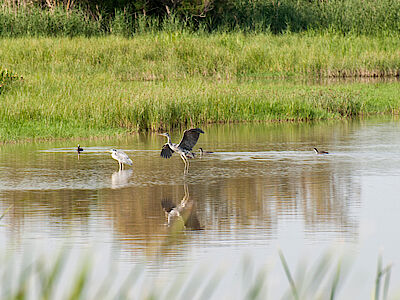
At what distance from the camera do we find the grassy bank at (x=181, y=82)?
60.7 ft

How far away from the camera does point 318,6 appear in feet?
139

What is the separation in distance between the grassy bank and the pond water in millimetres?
2319

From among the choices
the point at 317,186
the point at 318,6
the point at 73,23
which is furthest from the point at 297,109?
the point at 318,6

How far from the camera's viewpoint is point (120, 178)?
11711 mm

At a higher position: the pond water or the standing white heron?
the standing white heron

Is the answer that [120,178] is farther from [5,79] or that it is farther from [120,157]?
[5,79]

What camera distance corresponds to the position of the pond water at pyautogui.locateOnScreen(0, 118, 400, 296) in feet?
24.8

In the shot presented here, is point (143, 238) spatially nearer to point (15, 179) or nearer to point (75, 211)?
point (75, 211)

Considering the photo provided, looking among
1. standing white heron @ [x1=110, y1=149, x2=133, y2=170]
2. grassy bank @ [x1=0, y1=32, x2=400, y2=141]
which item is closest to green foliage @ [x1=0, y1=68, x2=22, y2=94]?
grassy bank @ [x1=0, y1=32, x2=400, y2=141]

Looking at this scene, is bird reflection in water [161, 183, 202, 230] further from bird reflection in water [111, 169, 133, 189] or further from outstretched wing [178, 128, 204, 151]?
outstretched wing [178, 128, 204, 151]

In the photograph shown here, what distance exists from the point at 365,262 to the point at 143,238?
81.5 inches

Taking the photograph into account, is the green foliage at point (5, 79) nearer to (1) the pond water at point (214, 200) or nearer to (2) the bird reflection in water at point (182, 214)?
(1) the pond water at point (214, 200)

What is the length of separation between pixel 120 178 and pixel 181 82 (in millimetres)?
13618

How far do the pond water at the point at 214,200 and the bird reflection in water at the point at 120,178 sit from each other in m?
0.02
